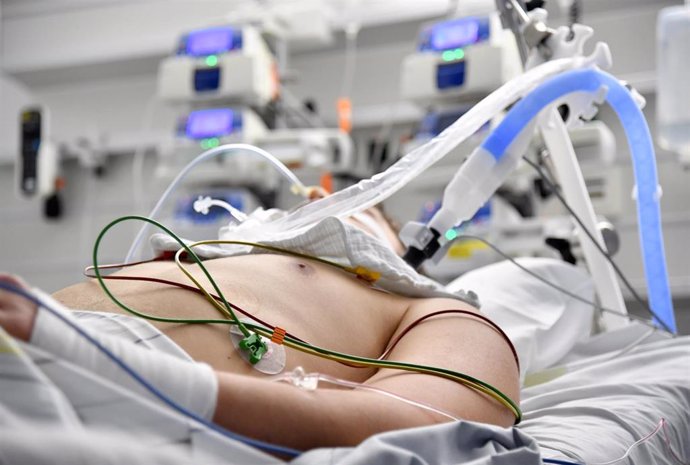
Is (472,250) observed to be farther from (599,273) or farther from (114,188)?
(114,188)

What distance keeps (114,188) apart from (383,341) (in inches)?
159

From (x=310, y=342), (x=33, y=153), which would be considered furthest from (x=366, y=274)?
(x=33, y=153)

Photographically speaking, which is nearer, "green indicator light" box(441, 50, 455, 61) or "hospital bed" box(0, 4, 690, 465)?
"hospital bed" box(0, 4, 690, 465)

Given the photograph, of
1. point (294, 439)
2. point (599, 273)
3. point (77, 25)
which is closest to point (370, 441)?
point (294, 439)

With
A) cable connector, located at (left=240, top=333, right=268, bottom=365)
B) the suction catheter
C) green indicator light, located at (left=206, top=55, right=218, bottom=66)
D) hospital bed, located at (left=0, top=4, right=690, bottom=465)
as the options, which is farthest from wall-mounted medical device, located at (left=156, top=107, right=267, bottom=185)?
cable connector, located at (left=240, top=333, right=268, bottom=365)

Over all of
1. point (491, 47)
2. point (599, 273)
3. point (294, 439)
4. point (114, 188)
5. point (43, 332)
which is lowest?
point (114, 188)

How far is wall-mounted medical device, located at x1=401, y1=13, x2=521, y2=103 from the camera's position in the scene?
135 inches

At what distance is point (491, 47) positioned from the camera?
343 cm

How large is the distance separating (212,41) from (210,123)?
1.35 ft

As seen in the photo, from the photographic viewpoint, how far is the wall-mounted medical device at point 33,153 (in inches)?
179

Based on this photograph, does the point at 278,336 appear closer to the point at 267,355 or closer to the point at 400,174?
the point at 267,355

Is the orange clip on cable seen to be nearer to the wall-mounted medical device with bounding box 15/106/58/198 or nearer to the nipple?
the nipple

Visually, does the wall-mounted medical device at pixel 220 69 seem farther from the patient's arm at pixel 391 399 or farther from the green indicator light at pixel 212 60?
the patient's arm at pixel 391 399

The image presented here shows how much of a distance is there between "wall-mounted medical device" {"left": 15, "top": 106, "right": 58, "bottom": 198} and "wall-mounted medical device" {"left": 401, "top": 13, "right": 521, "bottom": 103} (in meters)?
2.07
